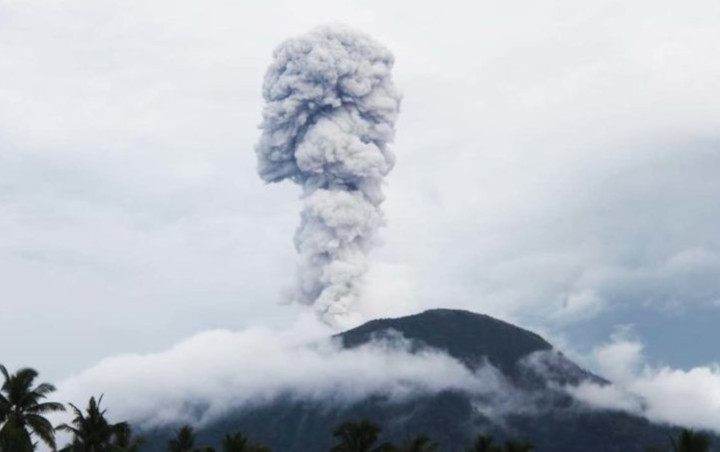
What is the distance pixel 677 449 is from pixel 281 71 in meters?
129

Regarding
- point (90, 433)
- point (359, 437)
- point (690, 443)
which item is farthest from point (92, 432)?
point (690, 443)

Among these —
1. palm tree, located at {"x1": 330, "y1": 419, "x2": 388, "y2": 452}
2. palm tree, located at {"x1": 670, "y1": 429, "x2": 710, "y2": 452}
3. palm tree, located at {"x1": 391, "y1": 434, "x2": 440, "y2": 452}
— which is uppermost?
palm tree, located at {"x1": 330, "y1": 419, "x2": 388, "y2": 452}

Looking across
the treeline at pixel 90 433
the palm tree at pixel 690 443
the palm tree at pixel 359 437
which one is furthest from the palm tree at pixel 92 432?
the palm tree at pixel 690 443

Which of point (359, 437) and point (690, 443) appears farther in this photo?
point (359, 437)

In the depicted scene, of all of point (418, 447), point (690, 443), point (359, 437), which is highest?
point (359, 437)

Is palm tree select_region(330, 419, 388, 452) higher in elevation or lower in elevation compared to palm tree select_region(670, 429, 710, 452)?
higher

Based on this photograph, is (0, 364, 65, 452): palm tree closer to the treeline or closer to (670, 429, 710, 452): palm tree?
the treeline

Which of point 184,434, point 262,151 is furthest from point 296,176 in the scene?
point 184,434

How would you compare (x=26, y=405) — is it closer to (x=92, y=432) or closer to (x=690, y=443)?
(x=92, y=432)

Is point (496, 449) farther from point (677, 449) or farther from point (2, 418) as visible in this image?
point (2, 418)

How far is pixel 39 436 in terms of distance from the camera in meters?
59.7

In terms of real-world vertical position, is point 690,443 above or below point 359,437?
below

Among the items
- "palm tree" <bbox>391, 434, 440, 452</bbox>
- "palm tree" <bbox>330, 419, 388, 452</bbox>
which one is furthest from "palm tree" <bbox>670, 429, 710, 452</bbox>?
"palm tree" <bbox>330, 419, 388, 452</bbox>

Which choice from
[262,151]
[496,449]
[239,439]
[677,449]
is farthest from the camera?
[262,151]
